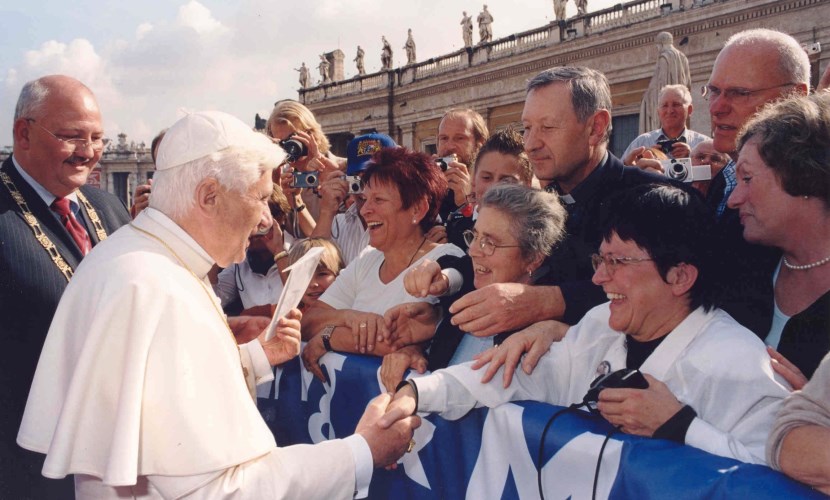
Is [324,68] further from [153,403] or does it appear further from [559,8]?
[153,403]

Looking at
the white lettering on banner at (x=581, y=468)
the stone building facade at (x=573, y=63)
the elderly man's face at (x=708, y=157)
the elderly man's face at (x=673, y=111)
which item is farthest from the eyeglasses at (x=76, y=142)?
the stone building facade at (x=573, y=63)

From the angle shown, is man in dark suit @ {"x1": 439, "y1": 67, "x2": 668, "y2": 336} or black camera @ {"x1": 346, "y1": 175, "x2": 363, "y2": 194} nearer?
man in dark suit @ {"x1": 439, "y1": 67, "x2": 668, "y2": 336}

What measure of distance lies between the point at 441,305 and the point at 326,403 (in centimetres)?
72

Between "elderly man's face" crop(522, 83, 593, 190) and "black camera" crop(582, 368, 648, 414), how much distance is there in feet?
5.08

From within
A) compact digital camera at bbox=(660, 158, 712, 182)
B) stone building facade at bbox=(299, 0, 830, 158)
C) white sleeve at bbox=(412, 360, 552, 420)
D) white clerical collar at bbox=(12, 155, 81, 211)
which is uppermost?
stone building facade at bbox=(299, 0, 830, 158)

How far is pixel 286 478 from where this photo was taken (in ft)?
6.42

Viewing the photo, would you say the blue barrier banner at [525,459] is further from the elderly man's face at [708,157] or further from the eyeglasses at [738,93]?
the elderly man's face at [708,157]

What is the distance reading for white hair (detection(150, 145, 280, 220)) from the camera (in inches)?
87.0

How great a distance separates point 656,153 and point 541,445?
124 inches

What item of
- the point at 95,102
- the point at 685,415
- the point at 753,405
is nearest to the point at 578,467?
the point at 685,415

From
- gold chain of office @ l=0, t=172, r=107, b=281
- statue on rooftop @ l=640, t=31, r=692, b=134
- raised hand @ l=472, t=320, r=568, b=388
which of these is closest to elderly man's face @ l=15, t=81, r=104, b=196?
gold chain of office @ l=0, t=172, r=107, b=281

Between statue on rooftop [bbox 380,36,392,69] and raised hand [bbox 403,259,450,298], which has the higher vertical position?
statue on rooftop [bbox 380,36,392,69]

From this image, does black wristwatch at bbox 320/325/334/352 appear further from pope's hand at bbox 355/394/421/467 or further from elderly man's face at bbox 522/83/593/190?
elderly man's face at bbox 522/83/593/190

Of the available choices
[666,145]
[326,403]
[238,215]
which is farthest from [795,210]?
[666,145]
